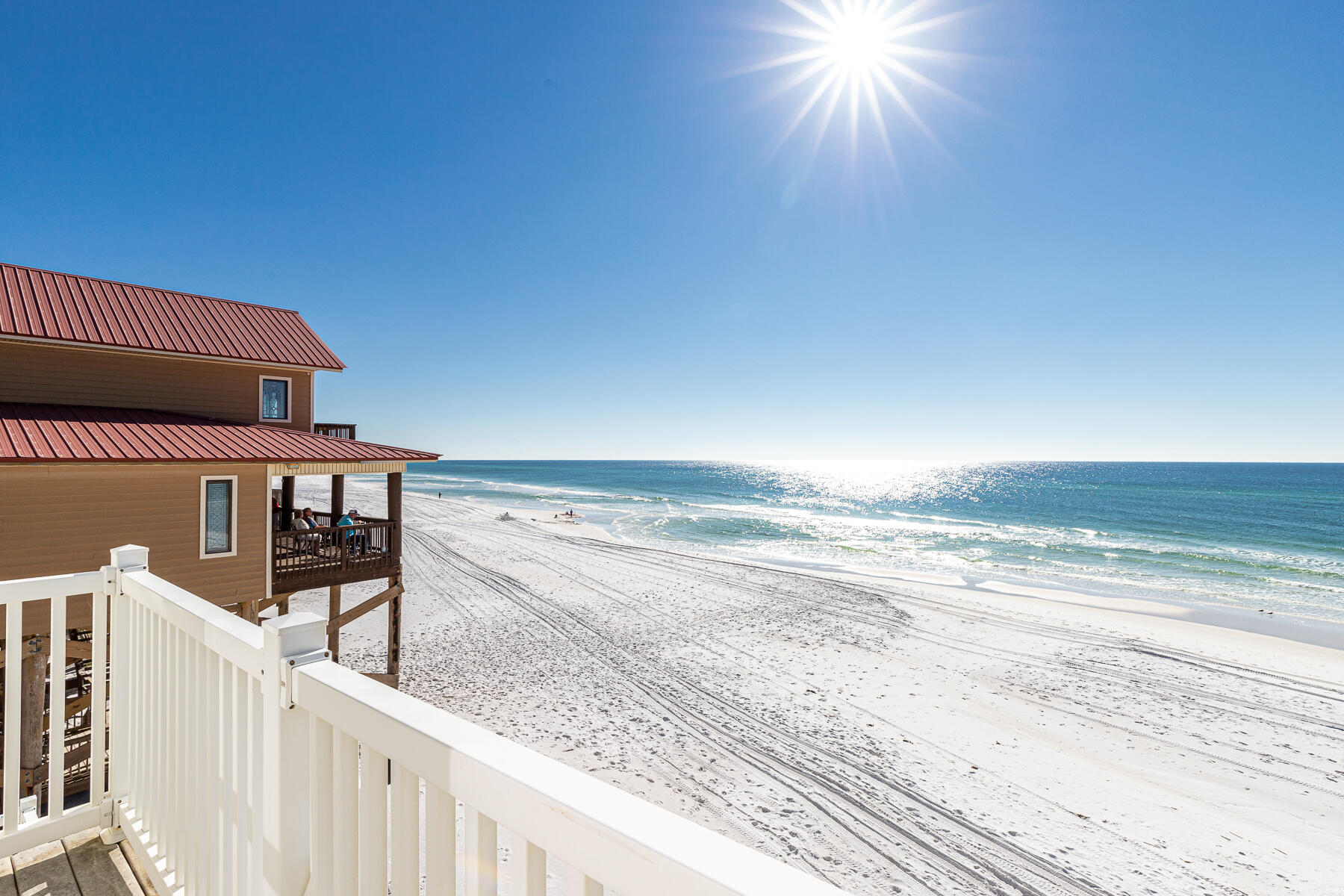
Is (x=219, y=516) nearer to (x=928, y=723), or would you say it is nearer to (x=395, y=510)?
(x=395, y=510)

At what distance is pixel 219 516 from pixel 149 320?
15.9ft

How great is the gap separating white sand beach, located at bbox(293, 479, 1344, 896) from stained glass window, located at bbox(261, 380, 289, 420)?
5247 mm

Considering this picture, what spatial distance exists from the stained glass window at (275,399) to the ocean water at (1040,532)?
17.9 metres

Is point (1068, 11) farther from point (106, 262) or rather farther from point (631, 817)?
point (106, 262)

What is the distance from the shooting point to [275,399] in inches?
465

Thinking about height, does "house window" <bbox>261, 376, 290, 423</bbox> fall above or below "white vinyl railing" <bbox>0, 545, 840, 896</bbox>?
above

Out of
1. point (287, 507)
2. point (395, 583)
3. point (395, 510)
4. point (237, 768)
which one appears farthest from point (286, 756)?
point (287, 507)

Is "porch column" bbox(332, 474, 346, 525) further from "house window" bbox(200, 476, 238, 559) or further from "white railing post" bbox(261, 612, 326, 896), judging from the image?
"white railing post" bbox(261, 612, 326, 896)

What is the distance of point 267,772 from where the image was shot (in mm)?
1411

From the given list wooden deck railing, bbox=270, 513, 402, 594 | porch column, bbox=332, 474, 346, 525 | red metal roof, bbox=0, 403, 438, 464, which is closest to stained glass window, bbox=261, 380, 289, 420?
red metal roof, bbox=0, 403, 438, 464

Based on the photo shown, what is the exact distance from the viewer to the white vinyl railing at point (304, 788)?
0.71 meters

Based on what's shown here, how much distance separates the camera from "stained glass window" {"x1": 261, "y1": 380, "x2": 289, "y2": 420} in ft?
38.0

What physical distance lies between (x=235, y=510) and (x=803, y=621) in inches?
483

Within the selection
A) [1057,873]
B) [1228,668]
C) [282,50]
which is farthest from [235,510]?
[1228,668]
